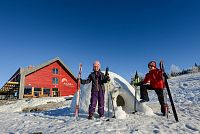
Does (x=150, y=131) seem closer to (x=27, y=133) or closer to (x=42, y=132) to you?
(x=42, y=132)

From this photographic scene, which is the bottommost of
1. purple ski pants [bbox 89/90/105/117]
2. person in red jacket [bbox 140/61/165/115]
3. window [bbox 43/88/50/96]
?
purple ski pants [bbox 89/90/105/117]

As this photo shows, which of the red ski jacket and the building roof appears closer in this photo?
the red ski jacket

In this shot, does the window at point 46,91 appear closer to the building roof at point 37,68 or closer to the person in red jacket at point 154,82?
the building roof at point 37,68

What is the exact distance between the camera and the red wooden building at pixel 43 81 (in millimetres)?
29169

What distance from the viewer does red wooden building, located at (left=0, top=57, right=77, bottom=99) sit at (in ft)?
95.7

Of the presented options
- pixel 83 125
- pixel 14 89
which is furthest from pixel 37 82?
pixel 83 125

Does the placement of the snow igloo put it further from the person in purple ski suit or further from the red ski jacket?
the red ski jacket

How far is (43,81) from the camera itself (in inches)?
1244

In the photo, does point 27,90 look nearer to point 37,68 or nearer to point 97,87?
point 37,68

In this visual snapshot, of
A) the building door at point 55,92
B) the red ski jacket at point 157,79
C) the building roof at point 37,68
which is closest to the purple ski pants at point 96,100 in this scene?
the red ski jacket at point 157,79

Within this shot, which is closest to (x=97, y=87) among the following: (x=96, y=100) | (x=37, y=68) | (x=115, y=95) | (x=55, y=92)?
(x=96, y=100)

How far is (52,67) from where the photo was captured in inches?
1312

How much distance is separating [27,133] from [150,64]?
4757mm

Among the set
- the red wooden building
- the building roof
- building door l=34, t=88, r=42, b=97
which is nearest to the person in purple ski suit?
the red wooden building
